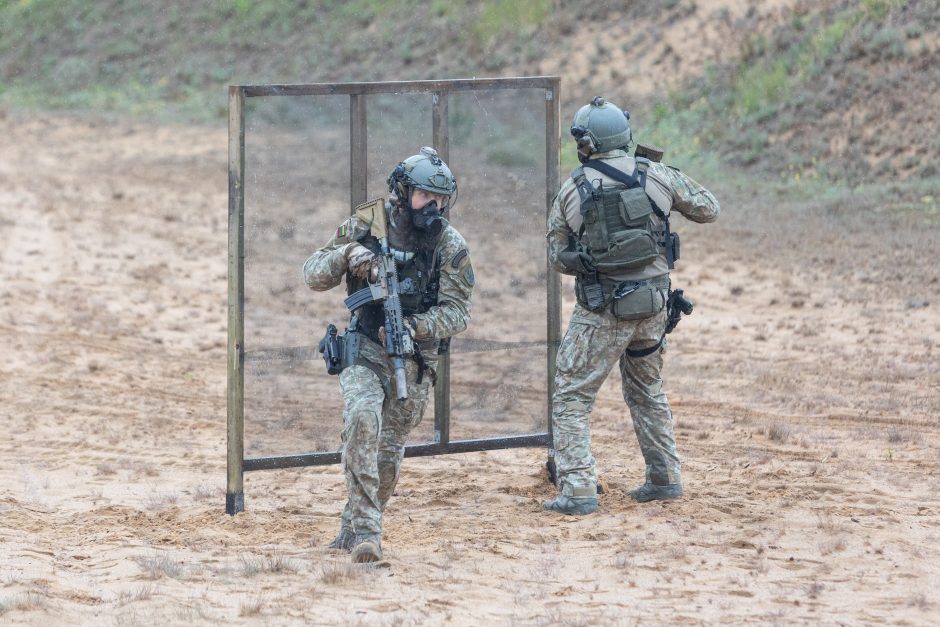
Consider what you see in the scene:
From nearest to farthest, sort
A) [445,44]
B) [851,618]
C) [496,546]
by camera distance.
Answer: [851,618]
[496,546]
[445,44]

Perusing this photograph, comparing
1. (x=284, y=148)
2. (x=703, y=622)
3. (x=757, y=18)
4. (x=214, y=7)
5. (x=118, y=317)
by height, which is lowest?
(x=703, y=622)

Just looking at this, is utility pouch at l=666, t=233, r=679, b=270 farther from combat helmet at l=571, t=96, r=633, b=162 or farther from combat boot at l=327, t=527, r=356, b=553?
combat boot at l=327, t=527, r=356, b=553

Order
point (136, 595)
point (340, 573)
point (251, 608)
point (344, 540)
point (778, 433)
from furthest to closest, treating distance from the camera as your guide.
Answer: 1. point (778, 433)
2. point (344, 540)
3. point (340, 573)
4. point (136, 595)
5. point (251, 608)

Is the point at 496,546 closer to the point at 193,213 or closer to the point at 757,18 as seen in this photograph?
the point at 193,213

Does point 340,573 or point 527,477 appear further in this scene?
point 527,477

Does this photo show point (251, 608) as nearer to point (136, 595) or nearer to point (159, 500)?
point (136, 595)

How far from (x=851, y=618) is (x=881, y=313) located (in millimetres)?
7276

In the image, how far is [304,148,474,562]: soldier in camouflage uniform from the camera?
598 centimetres

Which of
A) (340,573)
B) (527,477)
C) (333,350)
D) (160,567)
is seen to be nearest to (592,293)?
(333,350)

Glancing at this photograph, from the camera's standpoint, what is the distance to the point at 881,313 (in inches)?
468

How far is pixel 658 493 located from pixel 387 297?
2.08m

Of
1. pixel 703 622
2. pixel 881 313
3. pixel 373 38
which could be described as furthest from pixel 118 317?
pixel 373 38

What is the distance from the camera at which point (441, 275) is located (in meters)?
6.20

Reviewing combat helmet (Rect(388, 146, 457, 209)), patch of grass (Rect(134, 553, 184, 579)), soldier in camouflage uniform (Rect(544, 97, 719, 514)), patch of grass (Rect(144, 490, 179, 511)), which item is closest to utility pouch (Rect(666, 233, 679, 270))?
soldier in camouflage uniform (Rect(544, 97, 719, 514))
